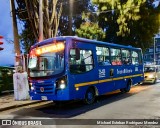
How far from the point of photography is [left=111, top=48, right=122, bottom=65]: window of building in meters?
15.9

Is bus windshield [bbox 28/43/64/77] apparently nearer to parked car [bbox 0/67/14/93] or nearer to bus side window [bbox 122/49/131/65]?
A: parked car [bbox 0/67/14/93]

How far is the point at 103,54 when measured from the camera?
14805 millimetres

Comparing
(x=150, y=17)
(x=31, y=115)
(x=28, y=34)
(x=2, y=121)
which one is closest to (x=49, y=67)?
(x=31, y=115)

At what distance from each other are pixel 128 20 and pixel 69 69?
14913 mm

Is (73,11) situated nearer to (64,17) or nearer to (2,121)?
(64,17)

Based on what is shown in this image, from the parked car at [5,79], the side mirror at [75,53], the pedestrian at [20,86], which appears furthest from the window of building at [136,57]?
the parked car at [5,79]

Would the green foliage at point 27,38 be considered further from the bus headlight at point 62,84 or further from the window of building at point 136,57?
the bus headlight at point 62,84

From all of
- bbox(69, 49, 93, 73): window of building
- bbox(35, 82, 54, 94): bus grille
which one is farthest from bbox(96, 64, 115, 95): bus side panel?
bbox(35, 82, 54, 94): bus grille

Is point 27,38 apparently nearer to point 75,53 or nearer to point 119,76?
point 119,76

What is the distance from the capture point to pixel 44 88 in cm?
1202

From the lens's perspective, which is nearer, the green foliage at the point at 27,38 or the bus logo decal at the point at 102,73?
the bus logo decal at the point at 102,73

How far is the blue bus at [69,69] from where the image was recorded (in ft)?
38.3

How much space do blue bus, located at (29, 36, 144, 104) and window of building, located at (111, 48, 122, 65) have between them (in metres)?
0.43

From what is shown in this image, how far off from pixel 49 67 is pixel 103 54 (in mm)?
3717
